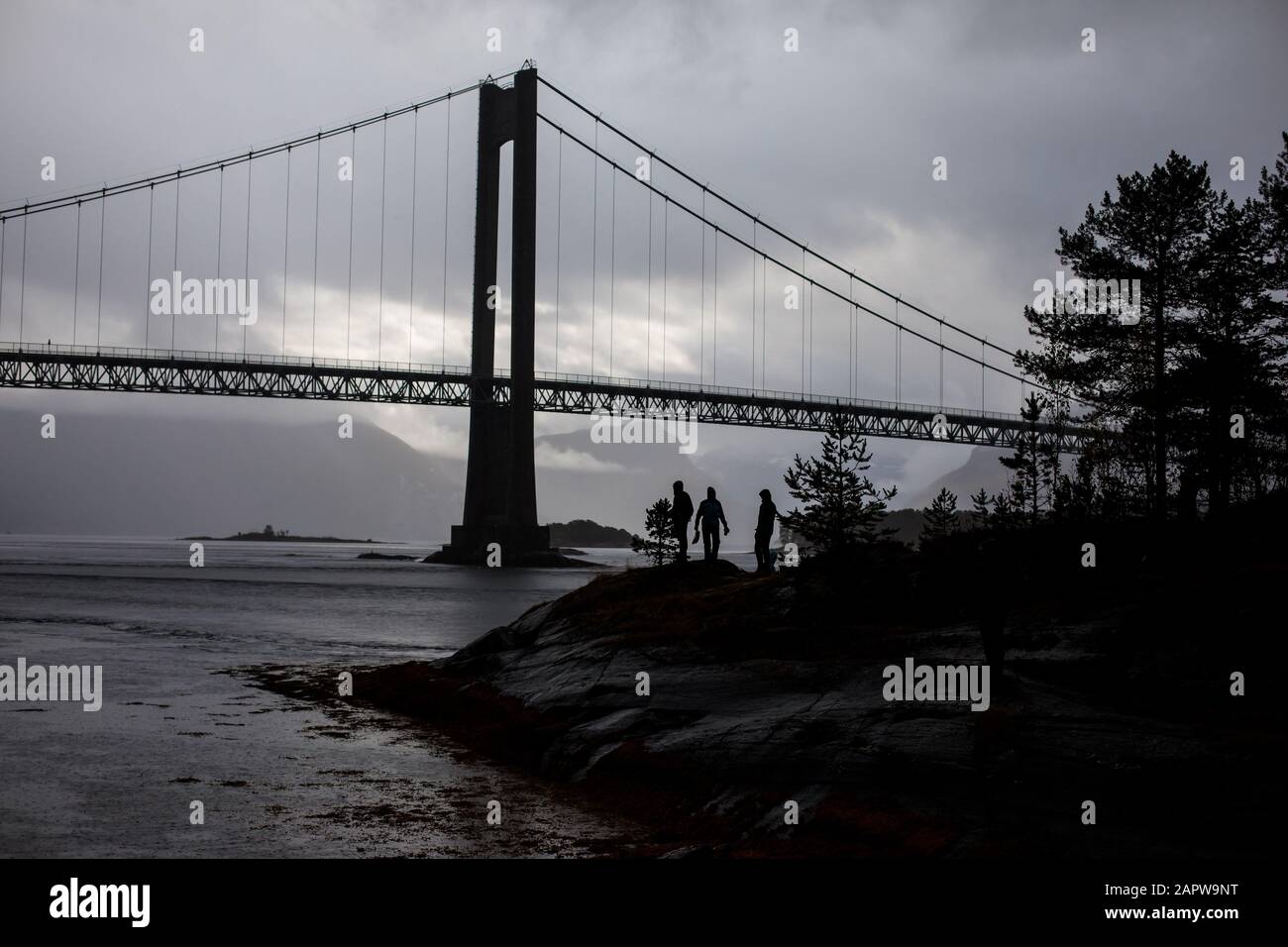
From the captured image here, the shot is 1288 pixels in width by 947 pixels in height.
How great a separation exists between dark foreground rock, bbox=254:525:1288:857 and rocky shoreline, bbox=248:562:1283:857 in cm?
3

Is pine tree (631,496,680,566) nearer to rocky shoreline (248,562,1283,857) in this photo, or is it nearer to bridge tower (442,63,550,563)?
rocky shoreline (248,562,1283,857)

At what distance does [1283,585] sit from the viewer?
12148mm

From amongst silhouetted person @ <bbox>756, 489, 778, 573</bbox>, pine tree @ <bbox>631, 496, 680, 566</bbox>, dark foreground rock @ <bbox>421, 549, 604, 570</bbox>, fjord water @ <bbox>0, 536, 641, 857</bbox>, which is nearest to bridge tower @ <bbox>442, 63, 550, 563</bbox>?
dark foreground rock @ <bbox>421, 549, 604, 570</bbox>

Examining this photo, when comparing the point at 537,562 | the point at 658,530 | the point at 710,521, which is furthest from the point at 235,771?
the point at 537,562

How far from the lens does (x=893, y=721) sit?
1045 centimetres

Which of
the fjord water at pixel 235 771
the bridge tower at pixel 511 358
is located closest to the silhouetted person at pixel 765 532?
the fjord water at pixel 235 771

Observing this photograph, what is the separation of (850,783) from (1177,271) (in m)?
26.2

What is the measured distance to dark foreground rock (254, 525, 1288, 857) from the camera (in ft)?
27.1

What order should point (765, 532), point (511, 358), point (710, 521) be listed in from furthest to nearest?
point (511, 358) < point (765, 532) < point (710, 521)

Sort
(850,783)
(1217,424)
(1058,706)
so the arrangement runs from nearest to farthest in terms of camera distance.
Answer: (850,783)
(1058,706)
(1217,424)

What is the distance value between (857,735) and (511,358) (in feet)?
233

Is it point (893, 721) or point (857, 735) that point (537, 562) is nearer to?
point (893, 721)
